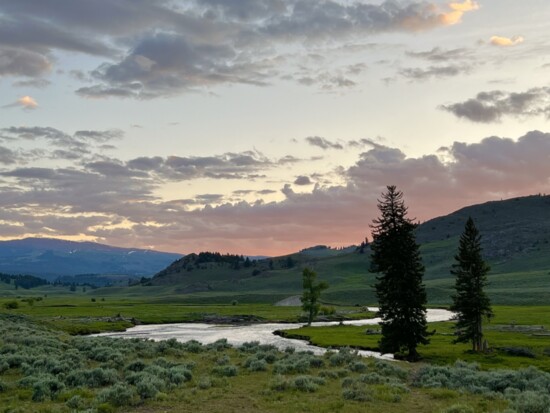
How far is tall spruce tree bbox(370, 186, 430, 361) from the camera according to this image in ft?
184

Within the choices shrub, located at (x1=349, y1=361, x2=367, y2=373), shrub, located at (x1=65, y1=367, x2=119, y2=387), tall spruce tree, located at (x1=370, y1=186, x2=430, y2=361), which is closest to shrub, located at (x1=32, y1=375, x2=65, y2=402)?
shrub, located at (x1=65, y1=367, x2=119, y2=387)

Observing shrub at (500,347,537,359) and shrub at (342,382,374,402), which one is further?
shrub at (500,347,537,359)

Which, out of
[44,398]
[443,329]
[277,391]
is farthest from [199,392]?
[443,329]

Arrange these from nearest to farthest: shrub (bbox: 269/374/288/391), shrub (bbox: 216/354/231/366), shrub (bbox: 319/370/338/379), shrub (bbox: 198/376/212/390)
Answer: shrub (bbox: 269/374/288/391)
shrub (bbox: 198/376/212/390)
shrub (bbox: 319/370/338/379)
shrub (bbox: 216/354/231/366)

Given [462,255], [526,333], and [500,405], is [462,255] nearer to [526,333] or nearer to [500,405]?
[526,333]

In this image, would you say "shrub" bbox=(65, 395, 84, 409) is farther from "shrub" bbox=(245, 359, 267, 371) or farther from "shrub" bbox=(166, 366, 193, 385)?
"shrub" bbox=(245, 359, 267, 371)

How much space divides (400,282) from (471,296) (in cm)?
1336

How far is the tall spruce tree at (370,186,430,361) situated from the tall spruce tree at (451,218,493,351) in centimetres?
921

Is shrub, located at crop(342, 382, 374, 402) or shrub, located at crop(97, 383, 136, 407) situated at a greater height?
shrub, located at crop(97, 383, 136, 407)

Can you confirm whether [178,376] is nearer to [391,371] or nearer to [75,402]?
[75,402]

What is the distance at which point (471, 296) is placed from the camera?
2505 inches

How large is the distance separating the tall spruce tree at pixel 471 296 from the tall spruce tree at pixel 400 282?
921 cm

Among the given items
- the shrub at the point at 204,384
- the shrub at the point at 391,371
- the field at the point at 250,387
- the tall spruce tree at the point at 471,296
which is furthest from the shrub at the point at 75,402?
the tall spruce tree at the point at 471,296

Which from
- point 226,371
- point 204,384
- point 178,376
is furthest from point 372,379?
point 178,376
